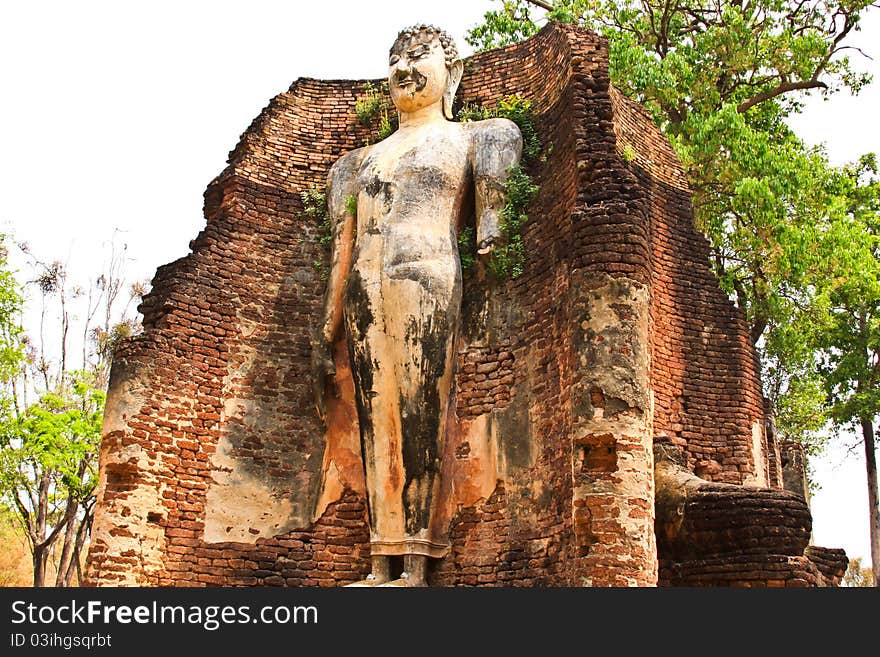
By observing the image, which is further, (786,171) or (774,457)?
(786,171)

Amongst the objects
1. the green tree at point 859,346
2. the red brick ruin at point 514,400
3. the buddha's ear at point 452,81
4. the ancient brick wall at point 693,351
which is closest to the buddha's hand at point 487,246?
the red brick ruin at point 514,400

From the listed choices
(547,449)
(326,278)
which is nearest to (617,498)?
(547,449)

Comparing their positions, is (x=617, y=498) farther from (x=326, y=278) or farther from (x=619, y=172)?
(x=326, y=278)

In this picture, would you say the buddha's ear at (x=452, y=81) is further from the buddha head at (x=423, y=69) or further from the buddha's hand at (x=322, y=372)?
the buddha's hand at (x=322, y=372)

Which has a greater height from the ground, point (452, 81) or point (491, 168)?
point (452, 81)

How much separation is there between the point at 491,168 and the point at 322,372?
2352 mm

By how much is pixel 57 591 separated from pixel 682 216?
267 inches

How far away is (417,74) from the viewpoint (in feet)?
31.9

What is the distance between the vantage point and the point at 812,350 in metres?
17.0

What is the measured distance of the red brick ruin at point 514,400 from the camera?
770cm

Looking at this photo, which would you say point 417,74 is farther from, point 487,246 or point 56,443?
point 56,443

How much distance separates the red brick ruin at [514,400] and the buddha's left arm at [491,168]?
302mm

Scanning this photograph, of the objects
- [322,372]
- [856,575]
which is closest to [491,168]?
[322,372]

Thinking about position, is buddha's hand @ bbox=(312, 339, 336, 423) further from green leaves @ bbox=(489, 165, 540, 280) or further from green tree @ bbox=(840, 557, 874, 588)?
green tree @ bbox=(840, 557, 874, 588)
